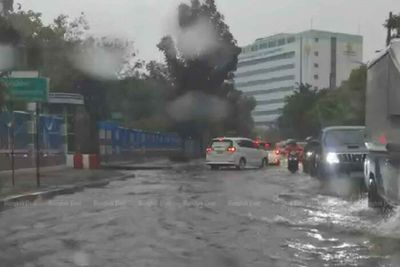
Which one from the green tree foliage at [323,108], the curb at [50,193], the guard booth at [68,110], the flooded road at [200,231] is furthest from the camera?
the green tree foliage at [323,108]

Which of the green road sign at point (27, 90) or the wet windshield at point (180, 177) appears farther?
the green road sign at point (27, 90)

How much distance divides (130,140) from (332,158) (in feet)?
91.0

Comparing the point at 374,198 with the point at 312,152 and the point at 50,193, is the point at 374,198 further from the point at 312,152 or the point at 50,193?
the point at 312,152

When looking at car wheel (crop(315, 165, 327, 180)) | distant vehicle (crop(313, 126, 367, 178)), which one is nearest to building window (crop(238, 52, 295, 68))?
car wheel (crop(315, 165, 327, 180))

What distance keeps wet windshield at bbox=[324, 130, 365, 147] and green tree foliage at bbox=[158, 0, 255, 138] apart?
29871 millimetres

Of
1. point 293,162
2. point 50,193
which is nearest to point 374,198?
point 50,193

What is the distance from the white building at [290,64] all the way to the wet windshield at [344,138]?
7771 cm

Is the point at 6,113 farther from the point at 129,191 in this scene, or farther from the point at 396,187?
the point at 396,187

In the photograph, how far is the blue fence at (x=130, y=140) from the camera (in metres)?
38.7

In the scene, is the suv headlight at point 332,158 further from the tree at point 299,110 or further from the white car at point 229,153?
the tree at point 299,110

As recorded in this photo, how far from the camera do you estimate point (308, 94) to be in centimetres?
10419

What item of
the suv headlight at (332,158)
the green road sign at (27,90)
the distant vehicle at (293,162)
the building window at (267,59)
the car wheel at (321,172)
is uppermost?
the building window at (267,59)

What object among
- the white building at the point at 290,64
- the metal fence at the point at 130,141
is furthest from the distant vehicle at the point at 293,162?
the white building at the point at 290,64

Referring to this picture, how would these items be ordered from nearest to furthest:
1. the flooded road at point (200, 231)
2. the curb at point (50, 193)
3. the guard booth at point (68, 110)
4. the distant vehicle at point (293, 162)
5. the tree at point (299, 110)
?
1. the flooded road at point (200, 231)
2. the curb at point (50, 193)
3. the distant vehicle at point (293, 162)
4. the guard booth at point (68, 110)
5. the tree at point (299, 110)
